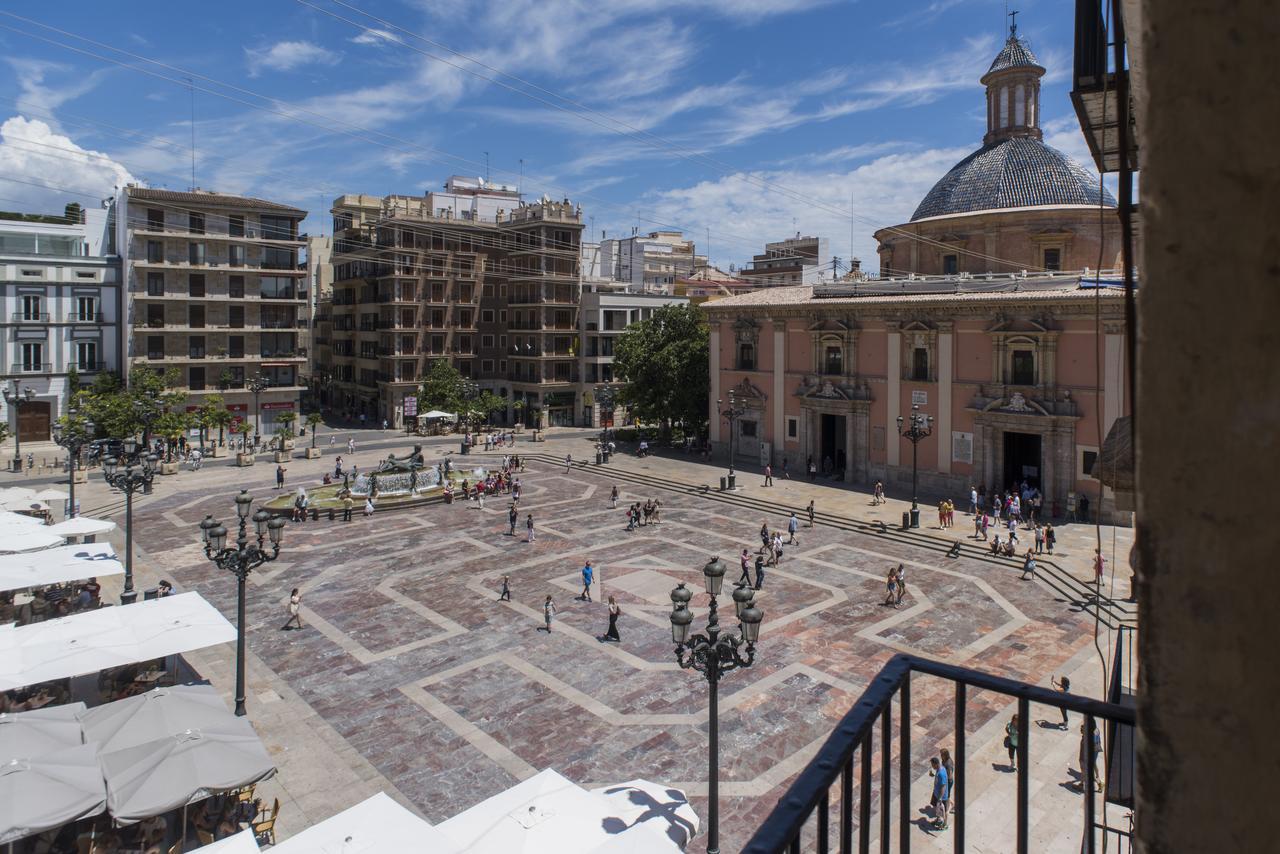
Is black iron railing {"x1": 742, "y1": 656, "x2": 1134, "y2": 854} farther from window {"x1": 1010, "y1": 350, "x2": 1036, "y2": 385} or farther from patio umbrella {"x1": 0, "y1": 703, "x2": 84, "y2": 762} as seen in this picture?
window {"x1": 1010, "y1": 350, "x2": 1036, "y2": 385}

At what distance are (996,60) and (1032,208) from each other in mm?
10829

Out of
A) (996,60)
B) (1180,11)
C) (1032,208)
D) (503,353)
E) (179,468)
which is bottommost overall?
(179,468)

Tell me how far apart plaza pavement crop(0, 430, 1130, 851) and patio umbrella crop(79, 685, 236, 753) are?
184cm

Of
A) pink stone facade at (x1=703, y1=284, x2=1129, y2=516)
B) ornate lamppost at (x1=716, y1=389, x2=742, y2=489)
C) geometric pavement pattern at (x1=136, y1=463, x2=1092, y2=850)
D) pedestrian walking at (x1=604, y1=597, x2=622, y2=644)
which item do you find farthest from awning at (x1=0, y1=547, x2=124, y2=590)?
pink stone facade at (x1=703, y1=284, x2=1129, y2=516)

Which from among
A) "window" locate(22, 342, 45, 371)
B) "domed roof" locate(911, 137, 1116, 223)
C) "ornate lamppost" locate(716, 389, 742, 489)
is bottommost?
"ornate lamppost" locate(716, 389, 742, 489)

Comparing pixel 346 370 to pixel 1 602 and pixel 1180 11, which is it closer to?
pixel 1 602

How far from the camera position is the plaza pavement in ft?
44.3

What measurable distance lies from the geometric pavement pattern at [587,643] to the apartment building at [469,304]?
28.6 metres

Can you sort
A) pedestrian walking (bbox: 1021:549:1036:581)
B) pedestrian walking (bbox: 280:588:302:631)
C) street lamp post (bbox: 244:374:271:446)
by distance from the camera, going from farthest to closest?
street lamp post (bbox: 244:374:271:446), pedestrian walking (bbox: 1021:549:1036:581), pedestrian walking (bbox: 280:588:302:631)

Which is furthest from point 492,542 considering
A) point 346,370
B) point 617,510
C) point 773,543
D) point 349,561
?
point 346,370

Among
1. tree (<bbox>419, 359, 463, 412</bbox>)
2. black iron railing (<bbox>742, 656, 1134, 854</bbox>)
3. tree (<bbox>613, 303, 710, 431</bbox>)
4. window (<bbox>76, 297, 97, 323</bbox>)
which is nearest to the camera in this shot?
black iron railing (<bbox>742, 656, 1134, 854</bbox>)

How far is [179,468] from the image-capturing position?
41062 mm

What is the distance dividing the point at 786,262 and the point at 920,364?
56624mm

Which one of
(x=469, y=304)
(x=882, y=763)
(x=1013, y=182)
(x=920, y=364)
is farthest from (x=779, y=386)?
(x=882, y=763)
